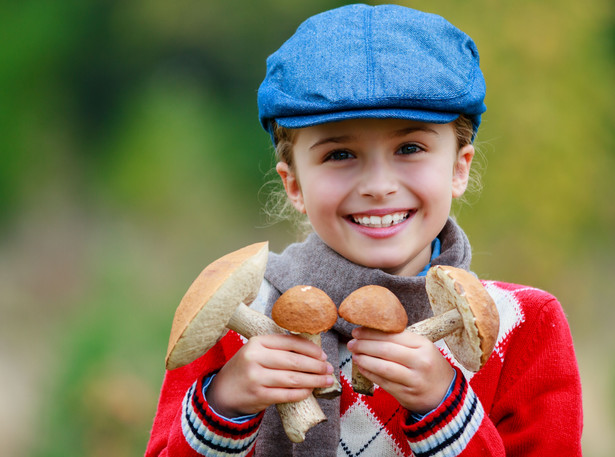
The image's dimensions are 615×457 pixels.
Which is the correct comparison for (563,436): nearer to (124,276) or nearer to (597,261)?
(124,276)

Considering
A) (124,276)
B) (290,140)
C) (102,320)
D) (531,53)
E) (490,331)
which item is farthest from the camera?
(531,53)

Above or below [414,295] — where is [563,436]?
below

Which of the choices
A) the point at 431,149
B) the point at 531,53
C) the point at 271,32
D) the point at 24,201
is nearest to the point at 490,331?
the point at 431,149

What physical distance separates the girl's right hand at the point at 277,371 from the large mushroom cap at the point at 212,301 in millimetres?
102

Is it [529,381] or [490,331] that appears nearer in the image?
[490,331]

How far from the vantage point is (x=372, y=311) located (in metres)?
1.09

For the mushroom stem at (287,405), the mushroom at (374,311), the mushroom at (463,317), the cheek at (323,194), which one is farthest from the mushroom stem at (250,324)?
the cheek at (323,194)

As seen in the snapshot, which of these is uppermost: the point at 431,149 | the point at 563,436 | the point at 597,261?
the point at 431,149

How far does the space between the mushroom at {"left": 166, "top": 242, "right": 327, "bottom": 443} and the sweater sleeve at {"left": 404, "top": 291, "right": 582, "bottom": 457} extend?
1.29 feet

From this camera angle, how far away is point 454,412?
1203 millimetres

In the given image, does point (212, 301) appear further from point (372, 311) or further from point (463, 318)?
point (463, 318)

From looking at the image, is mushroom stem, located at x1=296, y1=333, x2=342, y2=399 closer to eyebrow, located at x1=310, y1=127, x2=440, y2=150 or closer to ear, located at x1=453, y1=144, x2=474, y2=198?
eyebrow, located at x1=310, y1=127, x2=440, y2=150

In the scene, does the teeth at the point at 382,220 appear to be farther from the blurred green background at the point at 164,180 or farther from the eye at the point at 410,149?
the blurred green background at the point at 164,180

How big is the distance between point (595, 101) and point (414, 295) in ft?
12.6
